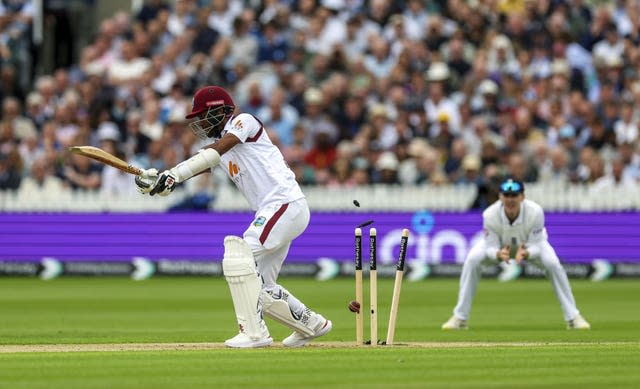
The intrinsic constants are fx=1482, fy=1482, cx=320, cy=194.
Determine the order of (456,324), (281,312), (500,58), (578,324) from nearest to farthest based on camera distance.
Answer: (281,312) → (578,324) → (456,324) → (500,58)

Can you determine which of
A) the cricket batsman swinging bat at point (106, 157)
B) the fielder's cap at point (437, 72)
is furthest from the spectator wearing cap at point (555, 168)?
the cricket batsman swinging bat at point (106, 157)

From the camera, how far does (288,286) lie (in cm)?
2020

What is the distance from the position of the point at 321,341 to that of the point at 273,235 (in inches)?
56.9

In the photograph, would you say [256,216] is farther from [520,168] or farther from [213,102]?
[520,168]

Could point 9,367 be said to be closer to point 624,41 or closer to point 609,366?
point 609,366

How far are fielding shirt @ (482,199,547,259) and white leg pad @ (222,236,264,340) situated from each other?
156 inches

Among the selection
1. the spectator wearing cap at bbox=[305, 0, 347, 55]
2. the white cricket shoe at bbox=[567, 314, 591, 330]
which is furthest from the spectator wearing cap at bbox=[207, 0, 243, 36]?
the white cricket shoe at bbox=[567, 314, 591, 330]

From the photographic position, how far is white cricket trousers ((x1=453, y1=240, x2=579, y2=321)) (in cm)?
1430

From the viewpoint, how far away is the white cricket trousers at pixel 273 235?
11.4 m

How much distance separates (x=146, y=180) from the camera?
35.9ft

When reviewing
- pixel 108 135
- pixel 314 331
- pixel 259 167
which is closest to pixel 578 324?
pixel 314 331

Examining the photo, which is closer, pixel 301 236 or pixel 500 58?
pixel 301 236

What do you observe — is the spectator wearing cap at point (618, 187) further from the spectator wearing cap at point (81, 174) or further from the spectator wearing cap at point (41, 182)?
the spectator wearing cap at point (41, 182)

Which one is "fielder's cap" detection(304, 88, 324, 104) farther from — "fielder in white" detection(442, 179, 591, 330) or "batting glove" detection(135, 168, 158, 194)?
"batting glove" detection(135, 168, 158, 194)
